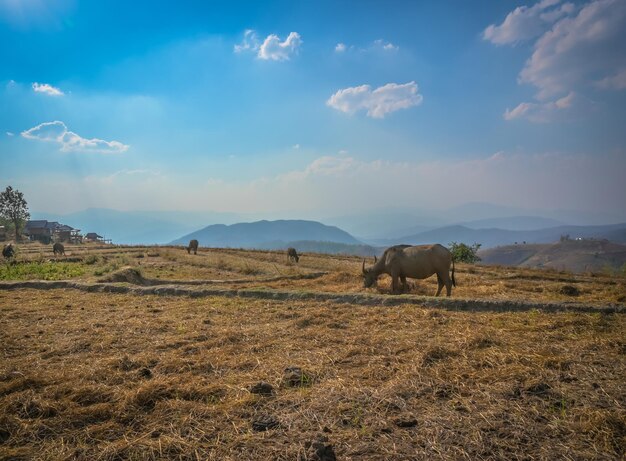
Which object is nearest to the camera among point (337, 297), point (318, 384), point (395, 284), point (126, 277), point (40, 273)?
point (318, 384)

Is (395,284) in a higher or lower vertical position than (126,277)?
higher

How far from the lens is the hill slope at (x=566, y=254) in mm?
→ 93637

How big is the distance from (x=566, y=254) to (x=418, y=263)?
404 ft

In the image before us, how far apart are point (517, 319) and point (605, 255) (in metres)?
117

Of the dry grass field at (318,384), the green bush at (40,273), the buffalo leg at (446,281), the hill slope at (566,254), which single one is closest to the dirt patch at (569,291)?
the buffalo leg at (446,281)

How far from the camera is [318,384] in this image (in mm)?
4512

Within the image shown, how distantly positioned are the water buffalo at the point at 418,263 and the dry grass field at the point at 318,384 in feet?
14.4

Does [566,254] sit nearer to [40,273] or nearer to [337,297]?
[337,297]

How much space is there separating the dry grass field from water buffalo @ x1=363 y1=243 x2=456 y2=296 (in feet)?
14.4

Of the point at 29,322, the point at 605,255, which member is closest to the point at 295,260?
the point at 29,322

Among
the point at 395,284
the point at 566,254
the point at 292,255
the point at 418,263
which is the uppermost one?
the point at 418,263

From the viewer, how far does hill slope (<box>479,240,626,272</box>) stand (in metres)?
93.6

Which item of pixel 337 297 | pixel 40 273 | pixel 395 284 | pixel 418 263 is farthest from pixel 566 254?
pixel 40 273

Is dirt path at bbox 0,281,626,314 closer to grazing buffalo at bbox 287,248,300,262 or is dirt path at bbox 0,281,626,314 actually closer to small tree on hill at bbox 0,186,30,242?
grazing buffalo at bbox 287,248,300,262
